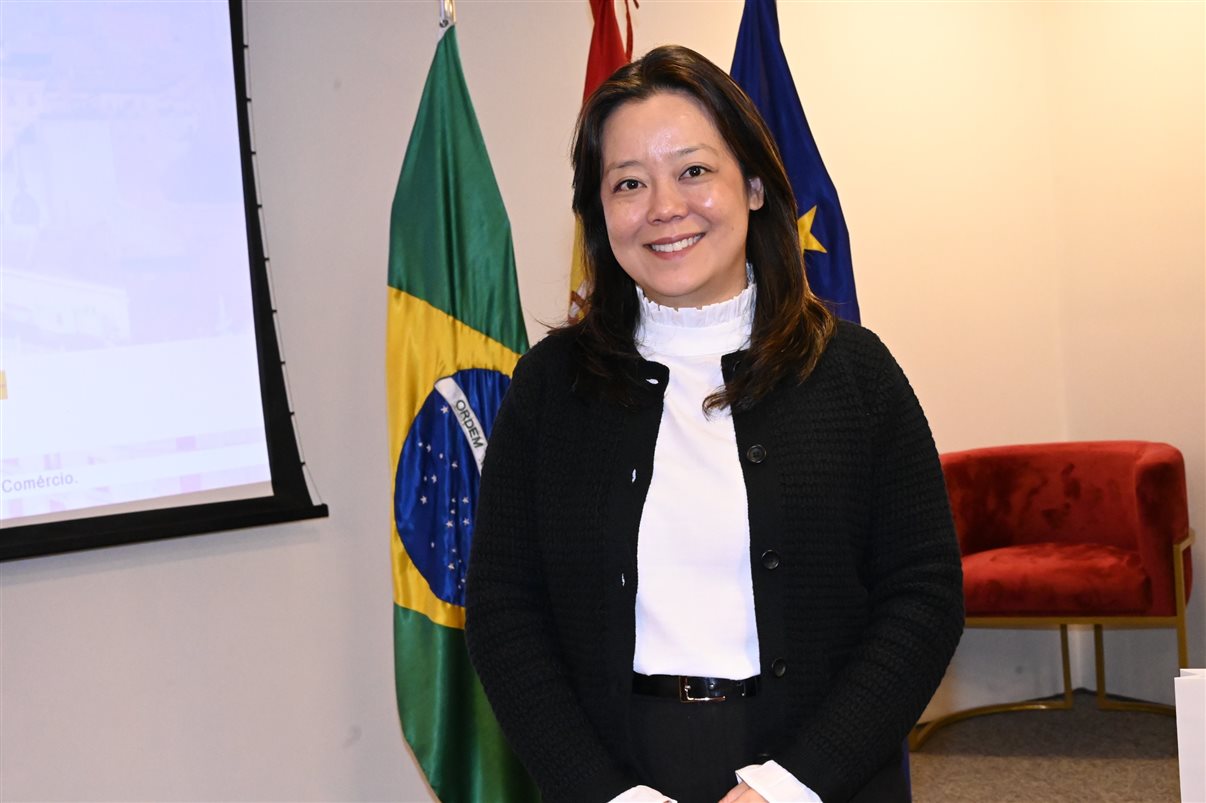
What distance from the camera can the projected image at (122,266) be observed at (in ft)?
10.0

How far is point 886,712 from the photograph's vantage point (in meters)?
1.44

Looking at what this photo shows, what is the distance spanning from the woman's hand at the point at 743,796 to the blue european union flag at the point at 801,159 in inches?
74.7

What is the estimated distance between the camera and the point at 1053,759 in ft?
13.5

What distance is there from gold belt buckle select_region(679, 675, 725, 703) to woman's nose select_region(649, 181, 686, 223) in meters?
0.58

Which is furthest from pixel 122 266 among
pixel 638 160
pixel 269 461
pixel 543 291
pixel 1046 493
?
pixel 1046 493

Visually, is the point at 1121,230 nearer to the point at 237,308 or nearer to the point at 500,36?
the point at 500,36

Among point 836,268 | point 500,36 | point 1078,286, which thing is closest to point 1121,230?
point 1078,286

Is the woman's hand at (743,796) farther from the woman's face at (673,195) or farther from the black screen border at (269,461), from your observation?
the black screen border at (269,461)

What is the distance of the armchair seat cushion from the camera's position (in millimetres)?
3936

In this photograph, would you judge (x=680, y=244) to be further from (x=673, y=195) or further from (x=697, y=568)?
(x=697, y=568)

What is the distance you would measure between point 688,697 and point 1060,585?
2917mm

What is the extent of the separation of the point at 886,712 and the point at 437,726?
1689 millimetres

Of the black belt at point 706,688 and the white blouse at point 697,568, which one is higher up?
the white blouse at point 697,568

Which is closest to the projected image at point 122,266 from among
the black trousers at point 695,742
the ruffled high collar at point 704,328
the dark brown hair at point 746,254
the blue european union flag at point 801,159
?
the blue european union flag at point 801,159
